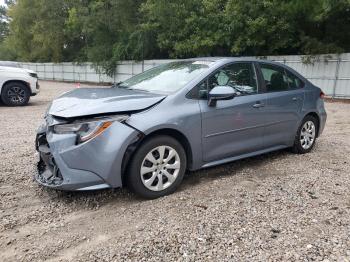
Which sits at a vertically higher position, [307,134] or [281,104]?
[281,104]

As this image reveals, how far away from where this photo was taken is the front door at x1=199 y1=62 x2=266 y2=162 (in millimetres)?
4258

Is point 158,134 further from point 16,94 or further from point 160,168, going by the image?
point 16,94

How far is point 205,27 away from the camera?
707 inches

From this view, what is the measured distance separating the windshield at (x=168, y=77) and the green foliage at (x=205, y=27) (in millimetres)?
10370

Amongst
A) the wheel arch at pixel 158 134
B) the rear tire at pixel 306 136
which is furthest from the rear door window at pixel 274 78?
the wheel arch at pixel 158 134

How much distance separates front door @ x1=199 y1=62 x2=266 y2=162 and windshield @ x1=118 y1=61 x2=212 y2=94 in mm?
247

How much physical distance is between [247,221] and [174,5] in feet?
57.6

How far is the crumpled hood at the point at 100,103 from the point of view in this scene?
3.54 m

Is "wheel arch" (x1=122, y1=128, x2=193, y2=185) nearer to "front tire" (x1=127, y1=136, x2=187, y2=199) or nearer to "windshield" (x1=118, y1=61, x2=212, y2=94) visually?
"front tire" (x1=127, y1=136, x2=187, y2=199)

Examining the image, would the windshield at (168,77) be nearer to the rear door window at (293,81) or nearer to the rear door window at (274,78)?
the rear door window at (274,78)

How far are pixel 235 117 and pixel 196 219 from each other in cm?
158

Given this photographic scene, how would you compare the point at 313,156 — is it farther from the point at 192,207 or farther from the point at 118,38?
the point at 118,38

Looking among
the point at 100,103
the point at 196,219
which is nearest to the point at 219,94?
the point at 100,103

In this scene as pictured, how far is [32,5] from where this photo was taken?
1340 inches
